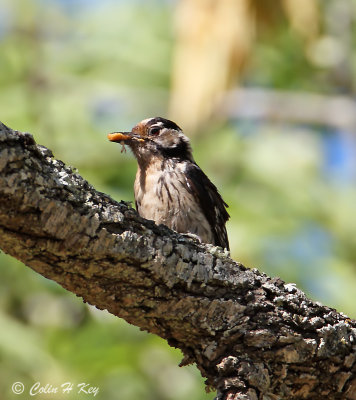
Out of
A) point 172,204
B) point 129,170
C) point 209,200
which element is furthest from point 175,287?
point 129,170

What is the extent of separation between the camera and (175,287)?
4.14 metres

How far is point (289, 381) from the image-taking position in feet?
14.4

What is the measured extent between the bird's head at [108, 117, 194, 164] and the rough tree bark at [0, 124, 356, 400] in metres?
2.76

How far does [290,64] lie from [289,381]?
32.8 ft

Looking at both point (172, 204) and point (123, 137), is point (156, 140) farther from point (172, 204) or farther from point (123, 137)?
point (172, 204)

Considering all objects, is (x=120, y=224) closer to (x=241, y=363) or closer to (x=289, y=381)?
(x=241, y=363)

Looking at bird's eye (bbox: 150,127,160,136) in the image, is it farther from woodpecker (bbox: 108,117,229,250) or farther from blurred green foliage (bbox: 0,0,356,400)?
blurred green foliage (bbox: 0,0,356,400)

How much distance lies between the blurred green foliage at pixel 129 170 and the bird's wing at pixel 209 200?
7.35 ft

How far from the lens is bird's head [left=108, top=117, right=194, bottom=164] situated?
278 inches

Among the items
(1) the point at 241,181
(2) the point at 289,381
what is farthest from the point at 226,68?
(2) the point at 289,381

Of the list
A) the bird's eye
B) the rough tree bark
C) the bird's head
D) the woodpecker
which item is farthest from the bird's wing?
the rough tree bark

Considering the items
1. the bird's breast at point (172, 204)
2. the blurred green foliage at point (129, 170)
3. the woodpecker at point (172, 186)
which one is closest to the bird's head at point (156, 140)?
the woodpecker at point (172, 186)

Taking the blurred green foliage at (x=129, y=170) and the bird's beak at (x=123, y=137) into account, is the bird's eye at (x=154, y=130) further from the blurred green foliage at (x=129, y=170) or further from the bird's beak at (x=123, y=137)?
the blurred green foliage at (x=129, y=170)

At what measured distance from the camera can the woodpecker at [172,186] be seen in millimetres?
6586
